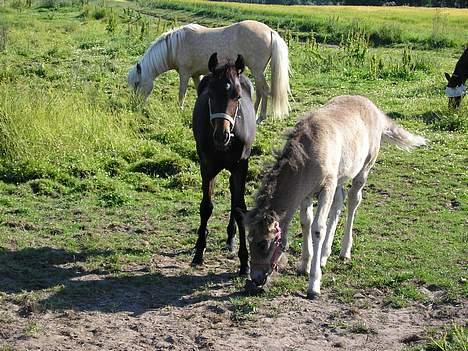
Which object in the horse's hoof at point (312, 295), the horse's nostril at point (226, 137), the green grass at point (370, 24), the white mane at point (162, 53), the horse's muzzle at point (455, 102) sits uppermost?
the horse's nostril at point (226, 137)

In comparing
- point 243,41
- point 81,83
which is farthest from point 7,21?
point 243,41

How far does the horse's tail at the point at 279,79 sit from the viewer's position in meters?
12.7

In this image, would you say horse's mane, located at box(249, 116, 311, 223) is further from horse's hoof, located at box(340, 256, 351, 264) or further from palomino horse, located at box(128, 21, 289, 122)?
palomino horse, located at box(128, 21, 289, 122)

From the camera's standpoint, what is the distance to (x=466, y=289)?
618 centimetres

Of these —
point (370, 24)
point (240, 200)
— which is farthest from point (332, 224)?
point (370, 24)

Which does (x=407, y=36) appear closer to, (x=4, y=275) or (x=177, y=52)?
(x=177, y=52)

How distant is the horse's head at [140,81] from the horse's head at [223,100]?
7623mm

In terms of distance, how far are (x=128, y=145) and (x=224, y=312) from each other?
17.2ft

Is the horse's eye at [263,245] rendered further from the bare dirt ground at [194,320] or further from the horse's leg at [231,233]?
the horse's leg at [231,233]

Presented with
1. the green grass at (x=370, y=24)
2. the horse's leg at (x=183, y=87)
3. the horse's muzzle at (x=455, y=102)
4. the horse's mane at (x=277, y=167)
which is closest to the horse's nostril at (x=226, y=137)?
the horse's mane at (x=277, y=167)

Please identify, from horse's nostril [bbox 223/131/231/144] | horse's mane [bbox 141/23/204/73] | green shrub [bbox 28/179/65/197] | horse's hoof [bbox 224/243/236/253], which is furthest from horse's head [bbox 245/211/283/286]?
horse's mane [bbox 141/23/204/73]

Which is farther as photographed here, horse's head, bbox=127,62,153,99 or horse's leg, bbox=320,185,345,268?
horse's head, bbox=127,62,153,99

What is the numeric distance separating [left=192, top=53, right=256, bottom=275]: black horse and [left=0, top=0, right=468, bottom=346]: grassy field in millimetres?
556

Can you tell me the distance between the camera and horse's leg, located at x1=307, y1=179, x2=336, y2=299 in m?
6.05
